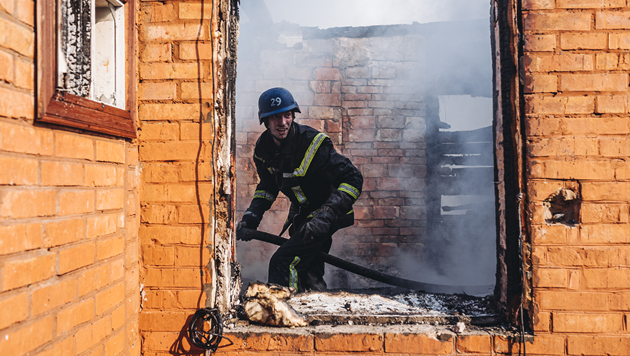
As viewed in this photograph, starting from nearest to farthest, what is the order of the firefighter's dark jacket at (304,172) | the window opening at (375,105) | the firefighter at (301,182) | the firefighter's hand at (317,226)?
the firefighter's hand at (317,226) < the firefighter at (301,182) < the firefighter's dark jacket at (304,172) < the window opening at (375,105)

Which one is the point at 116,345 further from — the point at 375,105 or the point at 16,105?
the point at 375,105

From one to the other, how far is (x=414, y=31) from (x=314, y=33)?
4.90ft

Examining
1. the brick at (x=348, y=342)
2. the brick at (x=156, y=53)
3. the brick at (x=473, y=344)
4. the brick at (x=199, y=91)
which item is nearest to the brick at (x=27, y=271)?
the brick at (x=199, y=91)

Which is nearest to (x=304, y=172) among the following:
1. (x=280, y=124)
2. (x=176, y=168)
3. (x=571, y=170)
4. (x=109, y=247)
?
(x=280, y=124)

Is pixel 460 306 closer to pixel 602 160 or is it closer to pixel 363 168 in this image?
pixel 602 160

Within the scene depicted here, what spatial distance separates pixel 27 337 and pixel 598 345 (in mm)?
2412

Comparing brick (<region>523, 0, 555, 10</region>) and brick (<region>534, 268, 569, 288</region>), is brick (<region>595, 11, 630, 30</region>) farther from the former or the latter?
brick (<region>534, 268, 569, 288</region>)

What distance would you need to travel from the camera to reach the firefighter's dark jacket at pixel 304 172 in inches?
134

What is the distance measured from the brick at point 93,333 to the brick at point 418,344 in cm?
132

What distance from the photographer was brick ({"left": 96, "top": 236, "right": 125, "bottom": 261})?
5.01 ft

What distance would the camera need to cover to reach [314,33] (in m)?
5.31

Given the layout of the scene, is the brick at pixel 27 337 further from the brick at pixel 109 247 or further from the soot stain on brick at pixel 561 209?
the soot stain on brick at pixel 561 209

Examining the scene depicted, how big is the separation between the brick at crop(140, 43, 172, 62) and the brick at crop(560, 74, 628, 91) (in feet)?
6.53

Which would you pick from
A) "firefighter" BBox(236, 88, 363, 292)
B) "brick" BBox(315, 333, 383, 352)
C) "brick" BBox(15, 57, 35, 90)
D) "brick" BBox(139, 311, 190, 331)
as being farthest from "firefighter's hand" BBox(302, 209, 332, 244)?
"brick" BBox(15, 57, 35, 90)
